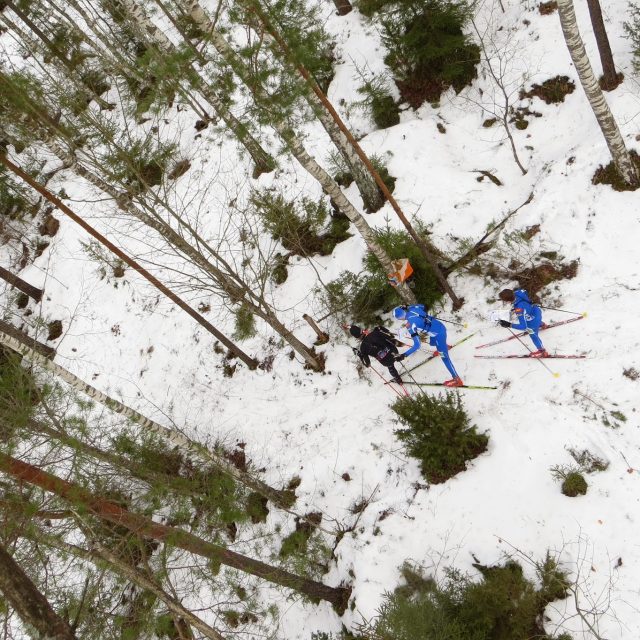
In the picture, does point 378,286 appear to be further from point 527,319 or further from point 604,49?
point 604,49

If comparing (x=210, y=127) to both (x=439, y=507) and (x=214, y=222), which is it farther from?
(x=439, y=507)

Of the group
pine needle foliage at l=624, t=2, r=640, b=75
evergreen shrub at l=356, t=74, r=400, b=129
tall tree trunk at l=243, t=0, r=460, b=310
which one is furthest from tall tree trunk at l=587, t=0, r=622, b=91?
tall tree trunk at l=243, t=0, r=460, b=310

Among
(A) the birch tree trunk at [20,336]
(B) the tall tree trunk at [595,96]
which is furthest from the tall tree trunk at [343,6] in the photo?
(A) the birch tree trunk at [20,336]

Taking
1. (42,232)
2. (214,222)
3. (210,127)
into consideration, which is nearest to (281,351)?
(214,222)

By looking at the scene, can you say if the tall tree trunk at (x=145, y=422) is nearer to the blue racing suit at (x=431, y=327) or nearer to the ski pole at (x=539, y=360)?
the blue racing suit at (x=431, y=327)

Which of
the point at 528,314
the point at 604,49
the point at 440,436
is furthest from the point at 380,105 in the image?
the point at 440,436
